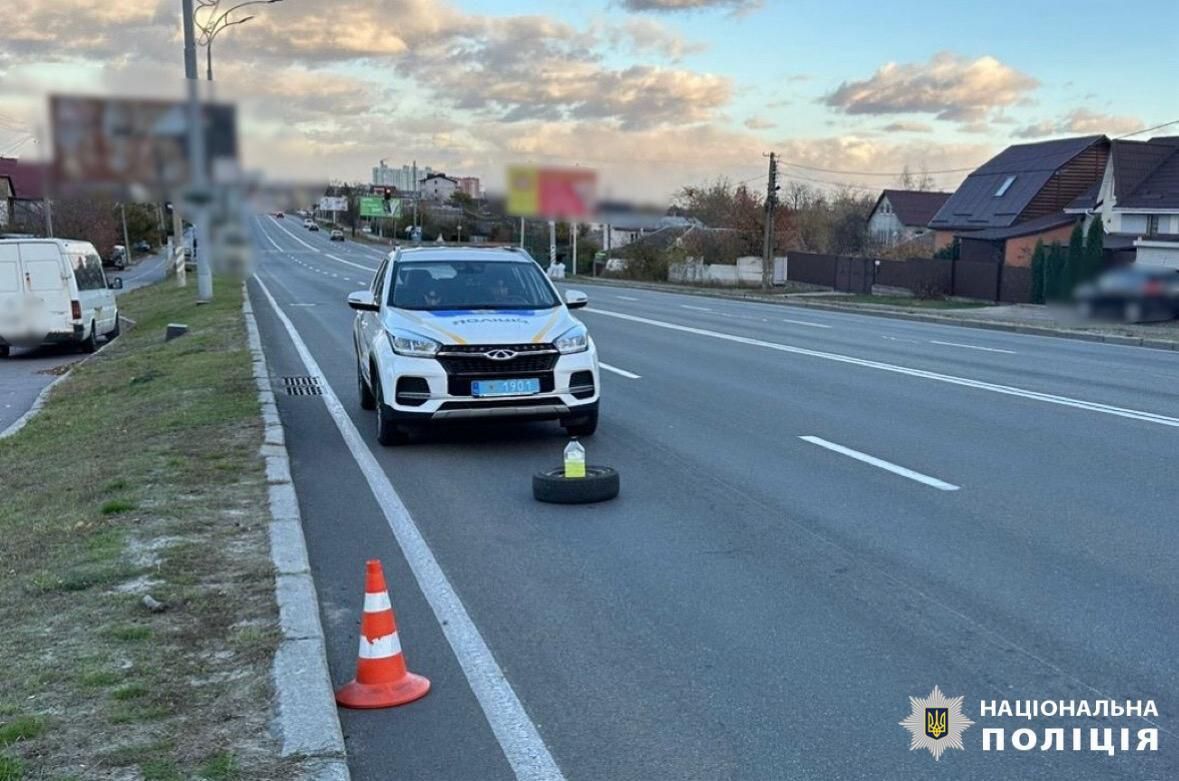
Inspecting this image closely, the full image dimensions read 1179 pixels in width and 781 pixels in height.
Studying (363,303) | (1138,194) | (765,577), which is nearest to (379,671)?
(765,577)

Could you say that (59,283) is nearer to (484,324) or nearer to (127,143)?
(484,324)

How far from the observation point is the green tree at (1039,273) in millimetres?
35500

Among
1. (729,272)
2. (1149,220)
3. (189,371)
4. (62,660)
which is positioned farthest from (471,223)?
(729,272)

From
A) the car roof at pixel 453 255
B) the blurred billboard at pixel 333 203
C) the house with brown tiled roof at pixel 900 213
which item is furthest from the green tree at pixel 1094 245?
the house with brown tiled roof at pixel 900 213

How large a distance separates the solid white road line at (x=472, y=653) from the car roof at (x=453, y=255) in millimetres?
2846

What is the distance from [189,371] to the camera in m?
15.2

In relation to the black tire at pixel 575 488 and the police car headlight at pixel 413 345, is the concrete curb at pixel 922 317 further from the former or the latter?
the black tire at pixel 575 488

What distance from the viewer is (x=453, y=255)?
11.3m

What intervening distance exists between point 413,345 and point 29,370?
13684 mm

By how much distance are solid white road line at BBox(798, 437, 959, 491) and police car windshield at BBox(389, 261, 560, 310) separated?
2797mm

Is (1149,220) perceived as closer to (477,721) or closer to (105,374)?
(105,374)

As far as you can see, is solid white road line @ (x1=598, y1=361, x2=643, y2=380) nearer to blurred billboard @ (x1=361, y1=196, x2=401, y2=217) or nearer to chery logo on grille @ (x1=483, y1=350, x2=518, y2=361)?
chery logo on grille @ (x1=483, y1=350, x2=518, y2=361)

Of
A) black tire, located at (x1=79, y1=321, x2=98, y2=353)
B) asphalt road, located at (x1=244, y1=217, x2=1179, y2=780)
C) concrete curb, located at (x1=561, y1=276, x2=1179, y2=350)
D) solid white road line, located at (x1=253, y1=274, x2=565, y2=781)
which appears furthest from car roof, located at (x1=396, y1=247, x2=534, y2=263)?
concrete curb, located at (x1=561, y1=276, x2=1179, y2=350)

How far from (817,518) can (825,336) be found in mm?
15713
